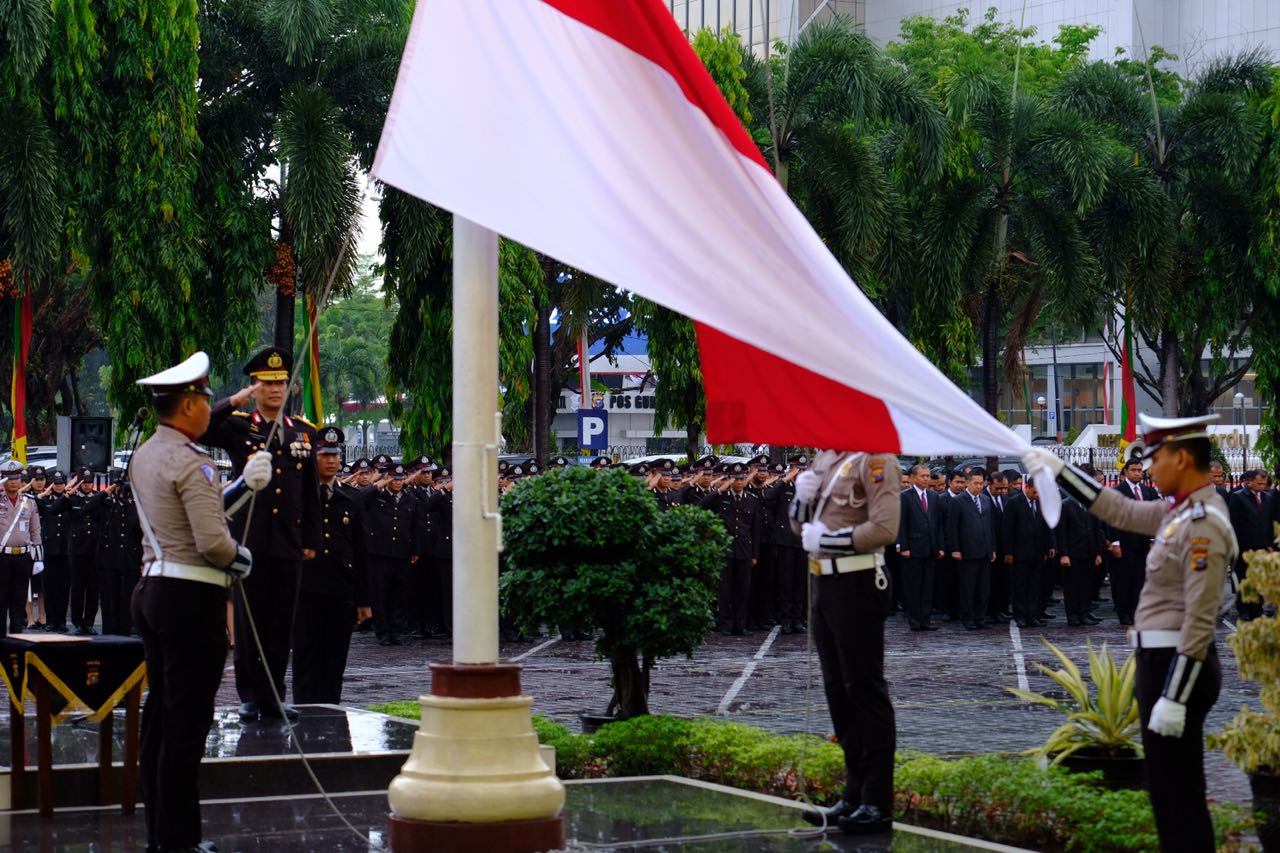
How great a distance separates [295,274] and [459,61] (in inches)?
700

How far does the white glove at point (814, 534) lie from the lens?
7328 millimetres

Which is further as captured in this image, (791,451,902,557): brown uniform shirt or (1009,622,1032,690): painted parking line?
(1009,622,1032,690): painted parking line

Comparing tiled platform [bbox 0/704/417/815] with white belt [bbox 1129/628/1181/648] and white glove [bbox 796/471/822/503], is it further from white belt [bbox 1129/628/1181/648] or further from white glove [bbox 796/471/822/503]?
white belt [bbox 1129/628/1181/648]

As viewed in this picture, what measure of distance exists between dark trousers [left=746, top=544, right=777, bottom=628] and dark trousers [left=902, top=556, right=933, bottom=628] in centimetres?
156

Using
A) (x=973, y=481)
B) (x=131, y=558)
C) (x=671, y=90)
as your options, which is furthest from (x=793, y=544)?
(x=671, y=90)

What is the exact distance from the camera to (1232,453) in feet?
121

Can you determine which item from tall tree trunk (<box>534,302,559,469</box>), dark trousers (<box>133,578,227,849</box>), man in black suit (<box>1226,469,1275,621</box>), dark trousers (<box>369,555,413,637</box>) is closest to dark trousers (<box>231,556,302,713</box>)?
dark trousers (<box>133,578,227,849</box>)

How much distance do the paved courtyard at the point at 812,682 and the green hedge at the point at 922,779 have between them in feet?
1.34

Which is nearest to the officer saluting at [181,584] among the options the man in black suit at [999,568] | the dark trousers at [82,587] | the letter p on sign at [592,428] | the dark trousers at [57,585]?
the dark trousers at [82,587]

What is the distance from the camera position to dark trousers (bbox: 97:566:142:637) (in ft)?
61.2

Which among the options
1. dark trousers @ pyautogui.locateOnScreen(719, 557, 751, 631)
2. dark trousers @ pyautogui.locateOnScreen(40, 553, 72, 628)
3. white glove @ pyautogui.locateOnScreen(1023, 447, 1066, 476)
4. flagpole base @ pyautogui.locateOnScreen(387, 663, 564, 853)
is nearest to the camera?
white glove @ pyautogui.locateOnScreen(1023, 447, 1066, 476)

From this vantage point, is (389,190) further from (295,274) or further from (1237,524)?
(1237,524)

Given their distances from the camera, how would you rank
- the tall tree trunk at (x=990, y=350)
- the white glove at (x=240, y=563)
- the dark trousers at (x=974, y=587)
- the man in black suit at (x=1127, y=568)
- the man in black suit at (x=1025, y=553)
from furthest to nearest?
1. the tall tree trunk at (x=990, y=350)
2. the man in black suit at (x=1127, y=568)
3. the man in black suit at (x=1025, y=553)
4. the dark trousers at (x=974, y=587)
5. the white glove at (x=240, y=563)

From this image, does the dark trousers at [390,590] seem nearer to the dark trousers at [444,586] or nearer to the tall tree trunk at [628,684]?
the dark trousers at [444,586]
